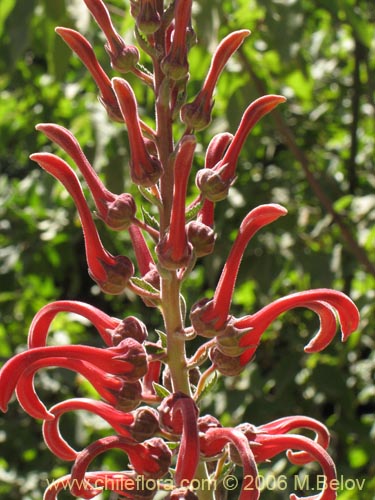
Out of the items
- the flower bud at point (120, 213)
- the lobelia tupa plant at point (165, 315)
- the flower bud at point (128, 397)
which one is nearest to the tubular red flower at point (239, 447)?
the lobelia tupa plant at point (165, 315)

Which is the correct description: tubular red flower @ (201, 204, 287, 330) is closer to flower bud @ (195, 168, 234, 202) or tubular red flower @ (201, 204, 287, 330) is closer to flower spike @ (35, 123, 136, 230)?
flower bud @ (195, 168, 234, 202)

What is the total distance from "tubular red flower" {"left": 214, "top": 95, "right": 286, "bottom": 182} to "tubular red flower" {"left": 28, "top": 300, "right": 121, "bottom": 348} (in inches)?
12.1

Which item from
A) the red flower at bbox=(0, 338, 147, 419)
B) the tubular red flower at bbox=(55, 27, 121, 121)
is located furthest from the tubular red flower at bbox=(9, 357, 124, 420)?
the tubular red flower at bbox=(55, 27, 121, 121)

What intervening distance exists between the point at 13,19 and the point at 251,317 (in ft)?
4.56

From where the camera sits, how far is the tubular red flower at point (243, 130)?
5.05ft

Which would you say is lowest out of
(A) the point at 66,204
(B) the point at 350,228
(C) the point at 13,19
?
(B) the point at 350,228

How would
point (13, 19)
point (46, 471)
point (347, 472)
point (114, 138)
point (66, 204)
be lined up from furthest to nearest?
point (66, 204), point (46, 471), point (114, 138), point (347, 472), point (13, 19)

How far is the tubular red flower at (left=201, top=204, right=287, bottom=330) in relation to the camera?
1.51 metres

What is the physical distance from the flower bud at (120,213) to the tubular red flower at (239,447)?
1.16 feet

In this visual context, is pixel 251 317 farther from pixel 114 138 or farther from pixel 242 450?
pixel 114 138

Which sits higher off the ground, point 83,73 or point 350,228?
point 83,73

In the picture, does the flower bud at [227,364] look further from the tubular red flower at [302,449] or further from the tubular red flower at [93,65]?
the tubular red flower at [93,65]

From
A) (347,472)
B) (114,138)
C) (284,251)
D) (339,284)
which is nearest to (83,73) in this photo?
(114,138)

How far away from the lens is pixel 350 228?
331cm
